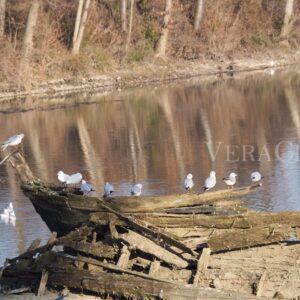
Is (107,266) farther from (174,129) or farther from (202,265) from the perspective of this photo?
(174,129)

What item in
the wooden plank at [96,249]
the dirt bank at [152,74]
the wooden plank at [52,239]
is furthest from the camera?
the dirt bank at [152,74]

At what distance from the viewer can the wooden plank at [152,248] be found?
11172mm

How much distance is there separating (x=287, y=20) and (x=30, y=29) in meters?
18.6

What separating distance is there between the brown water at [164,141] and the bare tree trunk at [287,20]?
41.0 feet

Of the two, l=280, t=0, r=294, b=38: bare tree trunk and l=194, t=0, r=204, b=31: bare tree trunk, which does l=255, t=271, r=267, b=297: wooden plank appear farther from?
l=280, t=0, r=294, b=38: bare tree trunk

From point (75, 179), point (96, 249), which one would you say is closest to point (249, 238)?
point (96, 249)

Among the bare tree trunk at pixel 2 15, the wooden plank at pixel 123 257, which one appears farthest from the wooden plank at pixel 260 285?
the bare tree trunk at pixel 2 15

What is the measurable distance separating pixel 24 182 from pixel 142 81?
31898 millimetres

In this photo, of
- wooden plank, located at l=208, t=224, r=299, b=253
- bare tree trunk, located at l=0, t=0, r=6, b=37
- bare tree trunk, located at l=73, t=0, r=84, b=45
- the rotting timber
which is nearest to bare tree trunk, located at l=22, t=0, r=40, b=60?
bare tree trunk, located at l=0, t=0, r=6, b=37

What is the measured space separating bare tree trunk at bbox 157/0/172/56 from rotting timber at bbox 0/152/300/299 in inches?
1428

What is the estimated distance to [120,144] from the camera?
27359mm

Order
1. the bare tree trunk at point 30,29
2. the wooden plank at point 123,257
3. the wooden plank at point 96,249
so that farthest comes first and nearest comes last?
the bare tree trunk at point 30,29 → the wooden plank at point 96,249 → the wooden plank at point 123,257

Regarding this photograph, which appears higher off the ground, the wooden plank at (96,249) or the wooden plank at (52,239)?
the wooden plank at (52,239)

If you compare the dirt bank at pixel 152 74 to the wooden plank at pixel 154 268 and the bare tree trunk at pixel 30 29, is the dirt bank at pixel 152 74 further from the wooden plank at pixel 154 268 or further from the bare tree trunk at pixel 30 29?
the wooden plank at pixel 154 268
